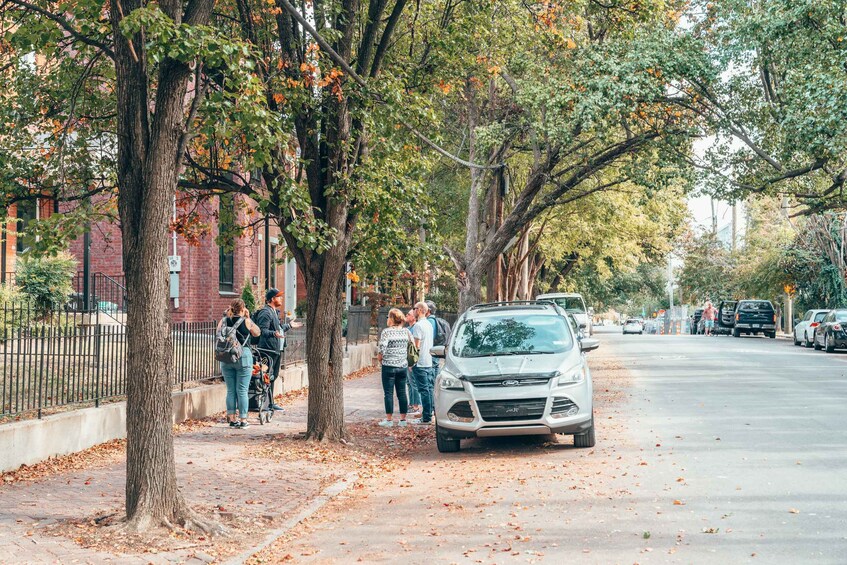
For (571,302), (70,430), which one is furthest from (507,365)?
(571,302)

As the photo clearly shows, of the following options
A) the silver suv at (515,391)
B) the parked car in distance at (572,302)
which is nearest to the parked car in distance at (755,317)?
the parked car in distance at (572,302)

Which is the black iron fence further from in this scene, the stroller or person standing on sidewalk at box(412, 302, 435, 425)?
person standing on sidewalk at box(412, 302, 435, 425)

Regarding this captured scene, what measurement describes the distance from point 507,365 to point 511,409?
1.97ft

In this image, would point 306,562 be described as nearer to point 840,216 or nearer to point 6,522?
point 6,522

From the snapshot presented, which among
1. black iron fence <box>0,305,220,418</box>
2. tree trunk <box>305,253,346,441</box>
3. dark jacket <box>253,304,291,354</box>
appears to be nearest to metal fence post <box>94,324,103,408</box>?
black iron fence <box>0,305,220,418</box>

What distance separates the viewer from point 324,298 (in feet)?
42.2

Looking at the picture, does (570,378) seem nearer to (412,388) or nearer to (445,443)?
(445,443)

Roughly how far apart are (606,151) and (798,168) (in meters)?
4.56

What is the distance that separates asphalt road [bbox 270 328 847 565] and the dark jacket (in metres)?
3.45

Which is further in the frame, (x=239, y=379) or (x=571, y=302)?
(x=571, y=302)

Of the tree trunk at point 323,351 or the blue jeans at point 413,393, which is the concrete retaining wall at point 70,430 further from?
the blue jeans at point 413,393

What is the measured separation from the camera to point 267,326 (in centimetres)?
1546

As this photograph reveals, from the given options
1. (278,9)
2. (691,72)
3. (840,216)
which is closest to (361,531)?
(278,9)

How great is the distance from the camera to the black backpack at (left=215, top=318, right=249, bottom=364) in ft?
45.1
